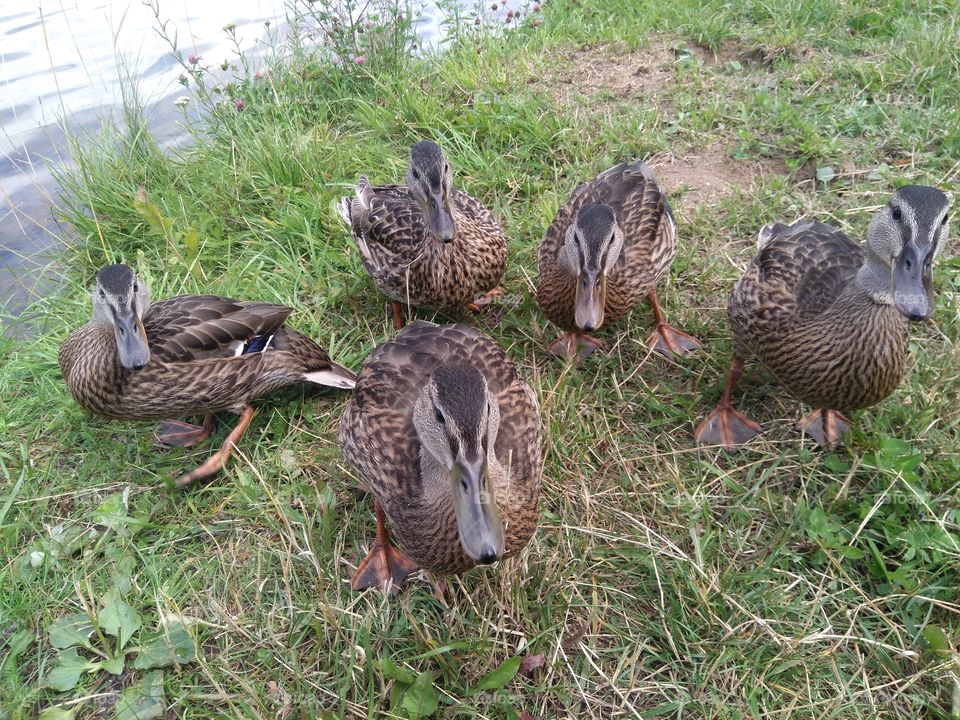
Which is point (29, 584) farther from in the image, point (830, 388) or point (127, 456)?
point (830, 388)

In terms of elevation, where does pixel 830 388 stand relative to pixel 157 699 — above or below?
above

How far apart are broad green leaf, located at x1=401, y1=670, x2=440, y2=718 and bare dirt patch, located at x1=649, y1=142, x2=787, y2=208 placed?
307 cm

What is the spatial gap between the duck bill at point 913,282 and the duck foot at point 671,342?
1.14 meters

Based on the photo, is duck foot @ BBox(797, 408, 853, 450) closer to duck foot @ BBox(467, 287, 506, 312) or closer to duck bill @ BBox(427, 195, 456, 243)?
duck foot @ BBox(467, 287, 506, 312)

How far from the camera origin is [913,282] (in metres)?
2.12

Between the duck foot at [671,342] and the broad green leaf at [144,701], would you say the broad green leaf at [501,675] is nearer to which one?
the broad green leaf at [144,701]

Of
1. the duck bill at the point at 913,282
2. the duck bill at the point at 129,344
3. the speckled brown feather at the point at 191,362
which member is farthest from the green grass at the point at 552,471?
the duck bill at the point at 913,282

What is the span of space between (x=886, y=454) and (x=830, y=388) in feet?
1.17

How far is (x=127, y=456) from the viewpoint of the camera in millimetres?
3119

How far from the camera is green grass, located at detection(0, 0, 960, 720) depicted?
219 cm

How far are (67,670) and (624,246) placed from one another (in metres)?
2.89

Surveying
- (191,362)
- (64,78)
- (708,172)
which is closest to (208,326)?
(191,362)

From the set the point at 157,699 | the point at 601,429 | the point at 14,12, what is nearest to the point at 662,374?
the point at 601,429

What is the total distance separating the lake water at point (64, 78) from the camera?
14.5 feet
